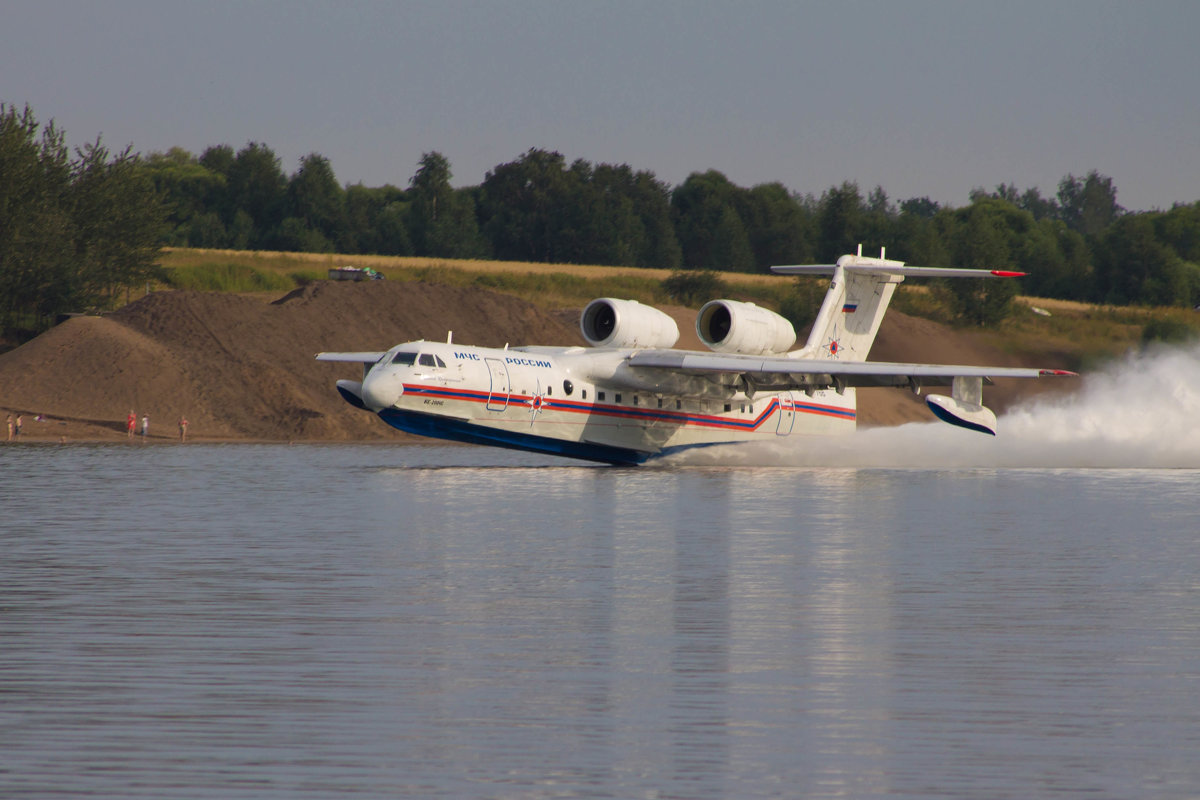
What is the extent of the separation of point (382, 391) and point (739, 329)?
1069cm

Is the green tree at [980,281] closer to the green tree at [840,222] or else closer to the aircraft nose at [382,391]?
the green tree at [840,222]

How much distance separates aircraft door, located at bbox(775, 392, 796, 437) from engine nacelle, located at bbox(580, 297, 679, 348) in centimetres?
384

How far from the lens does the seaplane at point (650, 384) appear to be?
3378cm

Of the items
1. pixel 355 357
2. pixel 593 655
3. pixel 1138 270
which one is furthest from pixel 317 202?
pixel 593 655

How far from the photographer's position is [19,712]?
9203 mm

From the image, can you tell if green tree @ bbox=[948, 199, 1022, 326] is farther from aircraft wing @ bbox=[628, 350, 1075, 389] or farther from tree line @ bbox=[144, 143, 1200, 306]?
aircraft wing @ bbox=[628, 350, 1075, 389]

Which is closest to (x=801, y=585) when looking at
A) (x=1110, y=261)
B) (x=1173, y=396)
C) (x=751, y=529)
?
(x=751, y=529)

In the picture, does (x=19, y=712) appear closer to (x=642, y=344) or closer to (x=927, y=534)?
(x=927, y=534)

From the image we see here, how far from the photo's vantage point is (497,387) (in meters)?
34.3

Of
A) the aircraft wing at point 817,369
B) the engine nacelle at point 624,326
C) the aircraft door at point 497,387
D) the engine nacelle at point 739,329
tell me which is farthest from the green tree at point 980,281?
the aircraft door at point 497,387

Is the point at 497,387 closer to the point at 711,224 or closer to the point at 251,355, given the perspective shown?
the point at 251,355

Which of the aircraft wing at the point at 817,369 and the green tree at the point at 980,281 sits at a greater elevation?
the green tree at the point at 980,281

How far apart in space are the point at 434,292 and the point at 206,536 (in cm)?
5215

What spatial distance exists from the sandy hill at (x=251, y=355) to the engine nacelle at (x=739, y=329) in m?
23.3
